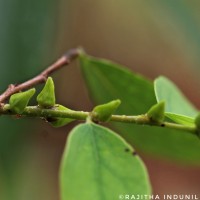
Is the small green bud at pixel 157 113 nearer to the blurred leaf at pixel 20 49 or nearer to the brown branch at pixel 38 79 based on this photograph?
the brown branch at pixel 38 79

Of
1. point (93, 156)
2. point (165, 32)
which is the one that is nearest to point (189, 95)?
point (165, 32)

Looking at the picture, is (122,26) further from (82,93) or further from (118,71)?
(118,71)

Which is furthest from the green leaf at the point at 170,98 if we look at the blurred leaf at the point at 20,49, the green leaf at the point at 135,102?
the blurred leaf at the point at 20,49

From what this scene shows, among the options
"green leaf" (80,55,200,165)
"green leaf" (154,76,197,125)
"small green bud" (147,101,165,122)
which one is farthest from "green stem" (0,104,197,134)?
"green leaf" (80,55,200,165)

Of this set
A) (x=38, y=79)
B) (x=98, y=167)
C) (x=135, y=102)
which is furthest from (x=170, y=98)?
(x=98, y=167)

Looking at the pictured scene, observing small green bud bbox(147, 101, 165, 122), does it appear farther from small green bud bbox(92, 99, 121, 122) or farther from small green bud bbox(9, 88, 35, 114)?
small green bud bbox(9, 88, 35, 114)

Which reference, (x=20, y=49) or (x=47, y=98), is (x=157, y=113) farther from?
(x=20, y=49)

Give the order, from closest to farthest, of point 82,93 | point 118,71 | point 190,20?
point 118,71
point 190,20
point 82,93
